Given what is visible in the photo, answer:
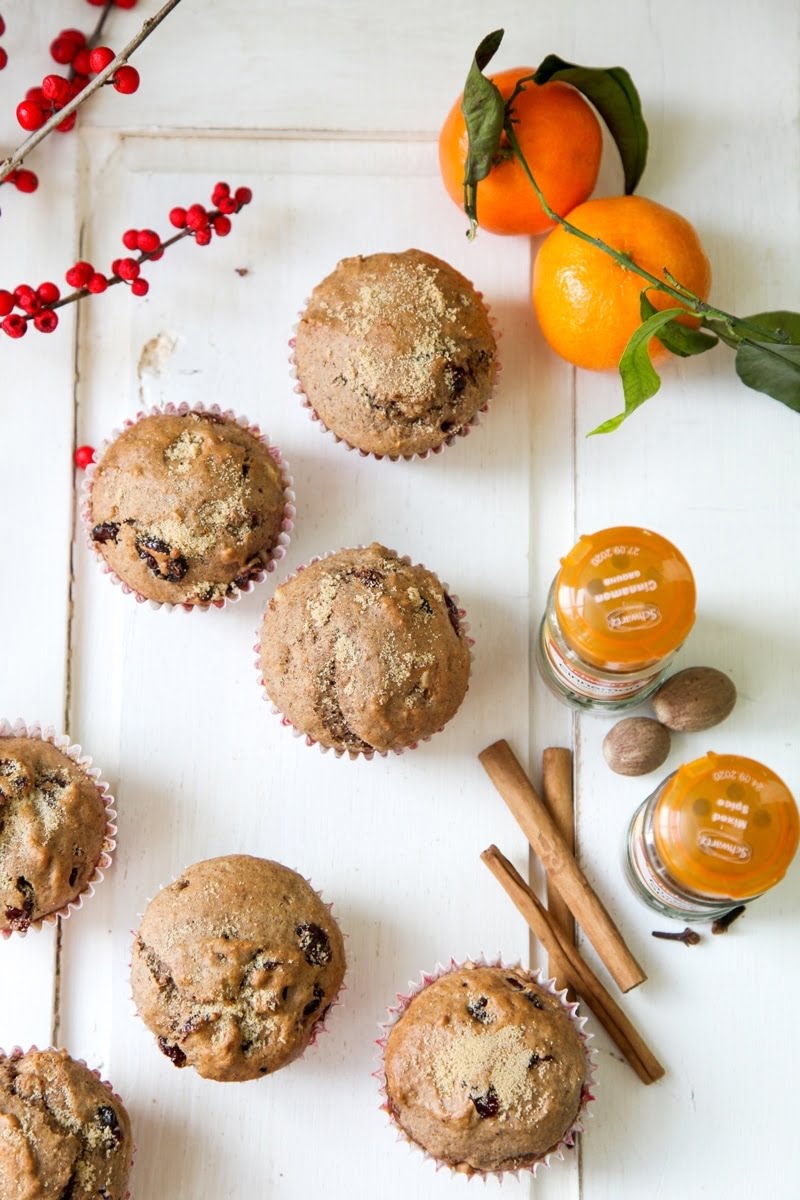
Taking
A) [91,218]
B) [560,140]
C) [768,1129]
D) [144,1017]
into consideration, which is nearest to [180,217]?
[91,218]

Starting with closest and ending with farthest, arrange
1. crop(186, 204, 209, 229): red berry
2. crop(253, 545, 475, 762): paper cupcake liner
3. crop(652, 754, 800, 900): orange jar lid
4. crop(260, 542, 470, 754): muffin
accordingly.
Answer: crop(652, 754, 800, 900): orange jar lid < crop(260, 542, 470, 754): muffin < crop(253, 545, 475, 762): paper cupcake liner < crop(186, 204, 209, 229): red berry

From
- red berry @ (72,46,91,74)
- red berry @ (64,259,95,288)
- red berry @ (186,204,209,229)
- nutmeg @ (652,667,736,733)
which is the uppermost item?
red berry @ (72,46,91,74)

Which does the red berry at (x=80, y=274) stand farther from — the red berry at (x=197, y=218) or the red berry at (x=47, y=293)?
the red berry at (x=197, y=218)

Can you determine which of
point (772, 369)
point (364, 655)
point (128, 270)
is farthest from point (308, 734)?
point (772, 369)

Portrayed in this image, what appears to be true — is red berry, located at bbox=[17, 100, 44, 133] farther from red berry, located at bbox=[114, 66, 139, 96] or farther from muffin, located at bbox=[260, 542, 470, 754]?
muffin, located at bbox=[260, 542, 470, 754]

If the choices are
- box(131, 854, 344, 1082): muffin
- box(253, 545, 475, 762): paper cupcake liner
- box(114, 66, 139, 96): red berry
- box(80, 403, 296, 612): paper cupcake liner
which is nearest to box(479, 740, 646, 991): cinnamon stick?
box(253, 545, 475, 762): paper cupcake liner

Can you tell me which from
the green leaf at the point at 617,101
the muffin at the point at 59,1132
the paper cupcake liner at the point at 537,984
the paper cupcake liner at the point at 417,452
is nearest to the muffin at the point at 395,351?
the paper cupcake liner at the point at 417,452

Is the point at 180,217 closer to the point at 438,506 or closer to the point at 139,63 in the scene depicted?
the point at 139,63

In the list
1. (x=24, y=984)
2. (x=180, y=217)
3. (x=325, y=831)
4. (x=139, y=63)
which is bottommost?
(x=24, y=984)
